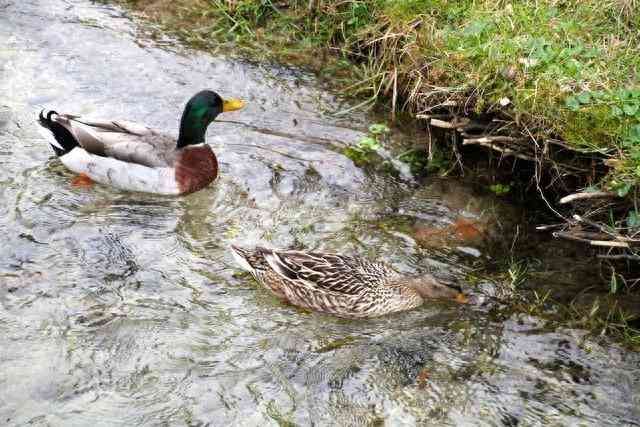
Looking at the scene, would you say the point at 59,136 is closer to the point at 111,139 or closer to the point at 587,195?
the point at 111,139

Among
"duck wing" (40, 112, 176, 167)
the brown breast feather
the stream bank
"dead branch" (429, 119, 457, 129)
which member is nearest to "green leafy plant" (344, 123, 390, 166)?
the stream bank

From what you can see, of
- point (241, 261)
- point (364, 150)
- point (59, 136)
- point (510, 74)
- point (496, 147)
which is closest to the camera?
point (241, 261)

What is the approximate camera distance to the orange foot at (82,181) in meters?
6.06

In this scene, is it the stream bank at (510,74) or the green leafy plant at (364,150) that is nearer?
the stream bank at (510,74)

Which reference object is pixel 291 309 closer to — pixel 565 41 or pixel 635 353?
pixel 635 353

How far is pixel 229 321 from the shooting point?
4777 mm

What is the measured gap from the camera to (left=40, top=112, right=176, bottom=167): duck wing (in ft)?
19.9

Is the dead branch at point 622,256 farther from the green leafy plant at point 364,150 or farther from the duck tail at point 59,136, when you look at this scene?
the duck tail at point 59,136

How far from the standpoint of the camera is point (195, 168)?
6.03 meters

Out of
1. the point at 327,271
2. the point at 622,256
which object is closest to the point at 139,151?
the point at 327,271

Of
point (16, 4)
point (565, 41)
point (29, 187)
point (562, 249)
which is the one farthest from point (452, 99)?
point (16, 4)

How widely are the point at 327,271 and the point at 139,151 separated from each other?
6.29ft

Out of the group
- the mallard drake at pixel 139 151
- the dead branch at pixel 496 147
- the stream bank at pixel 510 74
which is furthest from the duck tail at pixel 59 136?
the dead branch at pixel 496 147

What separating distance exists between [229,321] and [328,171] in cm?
194
